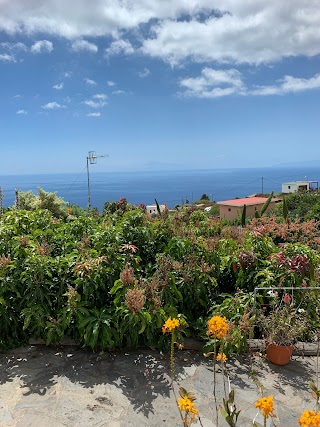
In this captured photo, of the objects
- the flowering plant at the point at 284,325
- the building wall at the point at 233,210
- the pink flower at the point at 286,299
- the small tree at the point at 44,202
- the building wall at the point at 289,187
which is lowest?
the building wall at the point at 233,210

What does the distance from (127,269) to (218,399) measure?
1.21 meters

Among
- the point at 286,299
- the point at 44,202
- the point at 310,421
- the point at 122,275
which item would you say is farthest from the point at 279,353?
the point at 44,202

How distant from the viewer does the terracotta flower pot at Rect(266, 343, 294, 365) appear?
2893 mm

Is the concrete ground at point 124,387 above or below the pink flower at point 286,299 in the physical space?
below

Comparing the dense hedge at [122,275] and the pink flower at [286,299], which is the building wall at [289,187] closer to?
the dense hedge at [122,275]

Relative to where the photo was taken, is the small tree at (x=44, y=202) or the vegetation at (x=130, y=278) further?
the small tree at (x=44, y=202)

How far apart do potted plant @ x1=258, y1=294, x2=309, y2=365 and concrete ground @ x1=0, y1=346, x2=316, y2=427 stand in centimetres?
10

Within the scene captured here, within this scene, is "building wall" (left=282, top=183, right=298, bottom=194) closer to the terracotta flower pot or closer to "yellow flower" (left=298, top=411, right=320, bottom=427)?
the terracotta flower pot

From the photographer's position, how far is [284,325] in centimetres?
289

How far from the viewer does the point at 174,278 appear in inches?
124

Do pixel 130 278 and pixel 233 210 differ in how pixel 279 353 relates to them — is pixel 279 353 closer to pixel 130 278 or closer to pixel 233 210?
pixel 130 278

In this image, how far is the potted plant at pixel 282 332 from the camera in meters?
2.89

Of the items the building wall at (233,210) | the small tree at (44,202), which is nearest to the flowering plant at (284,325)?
the small tree at (44,202)

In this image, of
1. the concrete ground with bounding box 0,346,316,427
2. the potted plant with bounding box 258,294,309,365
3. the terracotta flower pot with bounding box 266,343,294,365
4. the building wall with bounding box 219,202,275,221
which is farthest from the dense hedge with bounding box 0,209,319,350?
the building wall with bounding box 219,202,275,221
